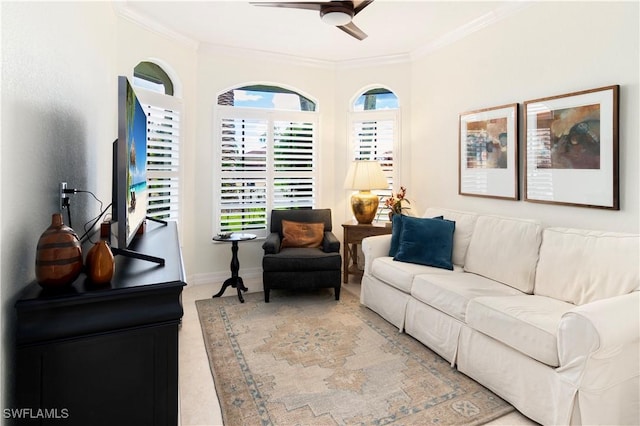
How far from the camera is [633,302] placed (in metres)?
1.82

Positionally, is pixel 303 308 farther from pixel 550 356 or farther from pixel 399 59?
pixel 399 59

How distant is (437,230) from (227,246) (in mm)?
2561

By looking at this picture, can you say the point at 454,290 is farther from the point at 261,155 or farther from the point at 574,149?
the point at 261,155

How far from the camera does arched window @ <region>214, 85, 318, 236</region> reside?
446 centimetres

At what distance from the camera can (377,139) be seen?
477cm

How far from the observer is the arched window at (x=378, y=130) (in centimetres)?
471

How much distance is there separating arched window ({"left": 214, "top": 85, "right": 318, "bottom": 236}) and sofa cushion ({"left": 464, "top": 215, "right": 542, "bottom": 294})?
236 cm

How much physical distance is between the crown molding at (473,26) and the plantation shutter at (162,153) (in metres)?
2.93

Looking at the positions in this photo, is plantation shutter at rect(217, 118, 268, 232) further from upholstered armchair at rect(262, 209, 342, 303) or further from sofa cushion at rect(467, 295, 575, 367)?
sofa cushion at rect(467, 295, 575, 367)

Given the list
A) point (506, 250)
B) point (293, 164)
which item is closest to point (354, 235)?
point (293, 164)

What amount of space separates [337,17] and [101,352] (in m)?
2.68

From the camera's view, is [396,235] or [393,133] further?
[393,133]

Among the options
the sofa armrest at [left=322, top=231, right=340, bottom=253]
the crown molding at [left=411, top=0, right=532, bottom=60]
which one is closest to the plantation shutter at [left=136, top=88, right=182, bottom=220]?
the sofa armrest at [left=322, top=231, right=340, bottom=253]

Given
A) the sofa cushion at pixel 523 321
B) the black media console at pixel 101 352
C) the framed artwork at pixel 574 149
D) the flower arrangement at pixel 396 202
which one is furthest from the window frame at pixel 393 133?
the black media console at pixel 101 352
